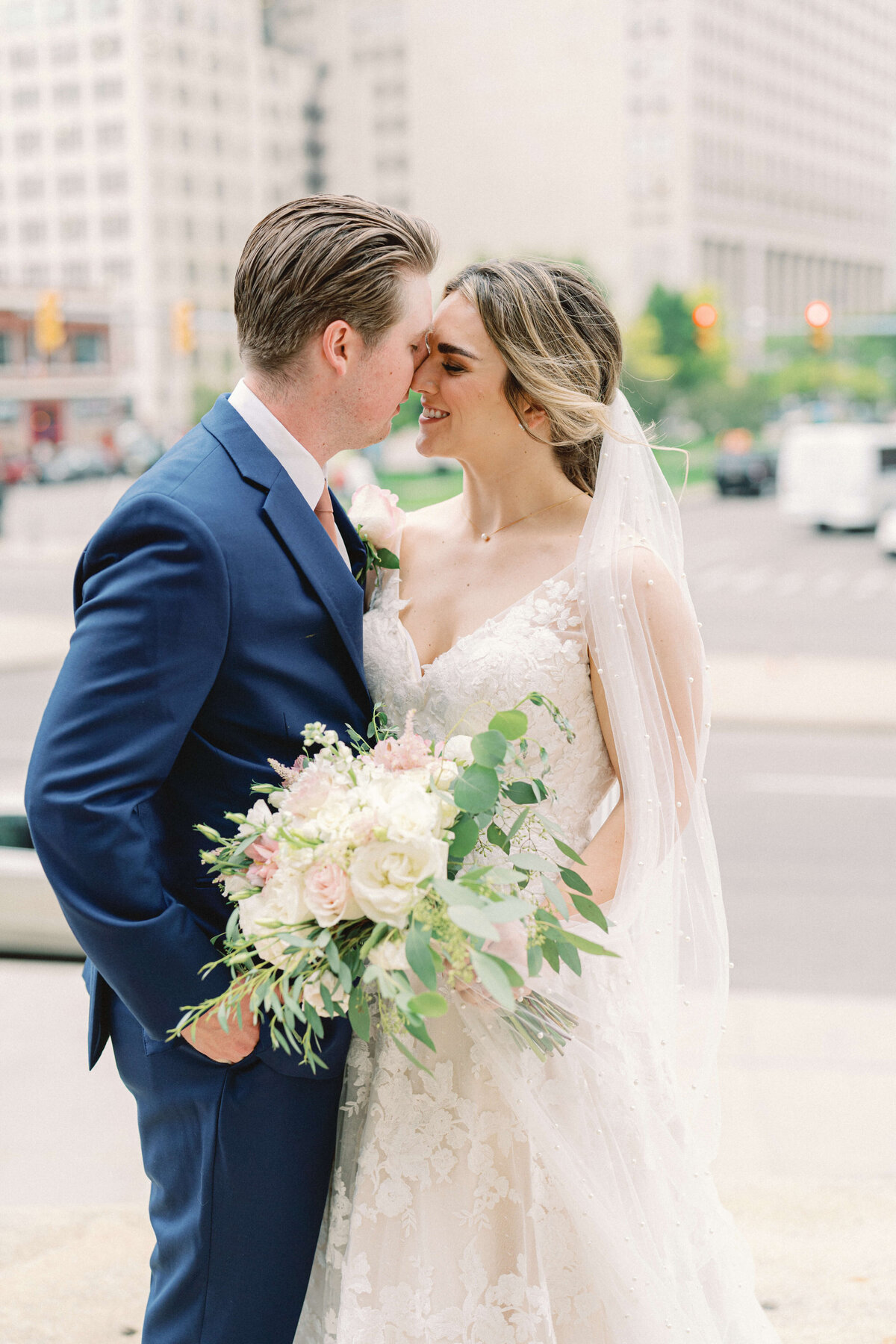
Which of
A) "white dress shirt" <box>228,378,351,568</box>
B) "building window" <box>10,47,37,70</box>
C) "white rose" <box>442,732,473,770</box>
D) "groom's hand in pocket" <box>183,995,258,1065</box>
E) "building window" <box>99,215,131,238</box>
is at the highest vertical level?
"building window" <box>10,47,37,70</box>

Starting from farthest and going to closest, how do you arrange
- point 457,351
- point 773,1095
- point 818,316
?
point 818,316 → point 773,1095 → point 457,351

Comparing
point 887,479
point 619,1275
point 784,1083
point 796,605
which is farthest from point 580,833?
point 887,479

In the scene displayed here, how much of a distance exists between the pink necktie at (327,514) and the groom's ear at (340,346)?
26 centimetres

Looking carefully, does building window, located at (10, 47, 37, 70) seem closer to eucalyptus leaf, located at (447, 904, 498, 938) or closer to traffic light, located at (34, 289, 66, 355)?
traffic light, located at (34, 289, 66, 355)

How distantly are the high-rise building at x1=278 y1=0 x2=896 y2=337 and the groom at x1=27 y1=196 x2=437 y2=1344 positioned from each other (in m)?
98.6

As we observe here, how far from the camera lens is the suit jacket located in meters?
1.87

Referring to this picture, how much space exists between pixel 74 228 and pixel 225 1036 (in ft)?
308

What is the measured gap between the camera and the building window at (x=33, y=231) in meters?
87.9

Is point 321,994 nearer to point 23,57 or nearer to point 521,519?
point 521,519

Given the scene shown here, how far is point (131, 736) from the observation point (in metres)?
1.88

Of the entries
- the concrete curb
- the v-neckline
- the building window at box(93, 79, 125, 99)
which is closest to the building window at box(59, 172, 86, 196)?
the building window at box(93, 79, 125, 99)

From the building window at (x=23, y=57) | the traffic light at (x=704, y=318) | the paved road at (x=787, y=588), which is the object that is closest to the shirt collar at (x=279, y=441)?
the paved road at (x=787, y=588)

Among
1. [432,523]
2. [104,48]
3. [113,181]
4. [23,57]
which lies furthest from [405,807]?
[23,57]

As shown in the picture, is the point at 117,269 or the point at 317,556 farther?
the point at 117,269
